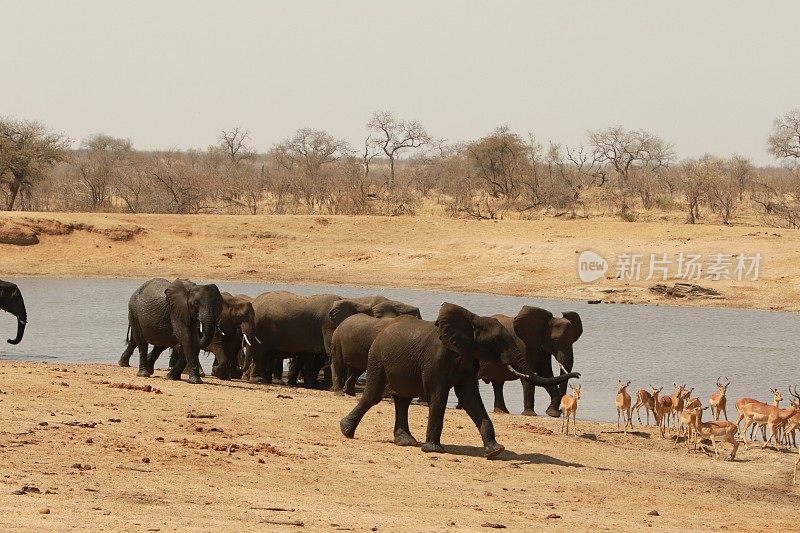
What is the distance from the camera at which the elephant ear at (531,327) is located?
19.3m

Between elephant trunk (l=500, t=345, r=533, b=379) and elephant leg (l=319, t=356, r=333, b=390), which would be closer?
Answer: elephant trunk (l=500, t=345, r=533, b=379)

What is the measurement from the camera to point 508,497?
1170 centimetres

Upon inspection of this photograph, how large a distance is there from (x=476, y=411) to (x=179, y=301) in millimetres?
6676

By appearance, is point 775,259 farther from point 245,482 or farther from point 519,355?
point 245,482

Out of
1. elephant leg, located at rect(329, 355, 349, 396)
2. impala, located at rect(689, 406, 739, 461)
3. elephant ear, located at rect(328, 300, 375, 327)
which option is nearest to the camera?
impala, located at rect(689, 406, 739, 461)

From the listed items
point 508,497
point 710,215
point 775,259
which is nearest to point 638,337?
point 775,259

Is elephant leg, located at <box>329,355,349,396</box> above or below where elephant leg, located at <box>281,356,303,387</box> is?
above

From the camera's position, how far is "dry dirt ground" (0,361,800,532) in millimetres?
9695

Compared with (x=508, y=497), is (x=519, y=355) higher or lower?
higher

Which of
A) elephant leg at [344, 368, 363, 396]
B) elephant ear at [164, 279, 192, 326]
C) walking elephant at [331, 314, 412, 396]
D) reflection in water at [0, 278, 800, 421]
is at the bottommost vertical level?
reflection in water at [0, 278, 800, 421]

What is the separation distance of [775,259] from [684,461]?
27.1m

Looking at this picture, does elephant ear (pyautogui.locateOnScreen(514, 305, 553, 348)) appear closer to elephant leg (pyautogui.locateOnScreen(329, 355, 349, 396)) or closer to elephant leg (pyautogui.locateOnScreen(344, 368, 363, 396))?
elephant leg (pyautogui.locateOnScreen(344, 368, 363, 396))

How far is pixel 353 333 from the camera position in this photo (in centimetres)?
1797

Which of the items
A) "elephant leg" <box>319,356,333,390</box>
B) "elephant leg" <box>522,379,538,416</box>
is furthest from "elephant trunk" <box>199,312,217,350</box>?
"elephant leg" <box>522,379,538,416</box>
